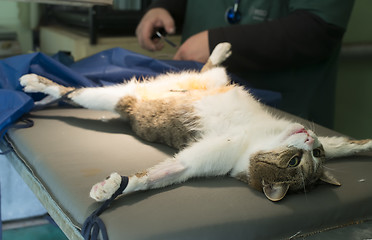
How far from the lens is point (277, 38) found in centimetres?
174

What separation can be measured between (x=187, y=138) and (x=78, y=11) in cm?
182

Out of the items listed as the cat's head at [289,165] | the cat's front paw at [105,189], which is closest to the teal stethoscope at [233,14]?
the cat's head at [289,165]

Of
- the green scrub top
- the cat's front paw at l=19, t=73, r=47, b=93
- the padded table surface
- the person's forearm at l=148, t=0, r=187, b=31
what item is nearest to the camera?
the padded table surface

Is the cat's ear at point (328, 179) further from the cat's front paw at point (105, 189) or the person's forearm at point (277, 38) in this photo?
the person's forearm at point (277, 38)

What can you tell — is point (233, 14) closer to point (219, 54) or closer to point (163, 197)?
point (219, 54)

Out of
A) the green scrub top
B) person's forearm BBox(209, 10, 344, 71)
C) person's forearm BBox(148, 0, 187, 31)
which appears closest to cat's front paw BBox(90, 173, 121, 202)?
person's forearm BBox(209, 10, 344, 71)

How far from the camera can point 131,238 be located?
2.35 ft

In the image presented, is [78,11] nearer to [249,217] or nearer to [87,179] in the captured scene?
[87,179]

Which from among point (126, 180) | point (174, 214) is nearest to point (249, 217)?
point (174, 214)

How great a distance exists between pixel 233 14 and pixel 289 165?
1116 mm

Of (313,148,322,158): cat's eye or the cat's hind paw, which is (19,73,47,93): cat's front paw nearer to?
the cat's hind paw

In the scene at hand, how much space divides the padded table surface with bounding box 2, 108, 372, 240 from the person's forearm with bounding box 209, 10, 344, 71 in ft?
2.34

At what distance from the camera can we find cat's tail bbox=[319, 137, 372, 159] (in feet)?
3.63

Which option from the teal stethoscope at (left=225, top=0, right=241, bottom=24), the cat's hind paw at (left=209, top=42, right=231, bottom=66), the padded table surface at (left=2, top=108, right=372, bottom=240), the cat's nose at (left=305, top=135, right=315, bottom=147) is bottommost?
the padded table surface at (left=2, top=108, right=372, bottom=240)
